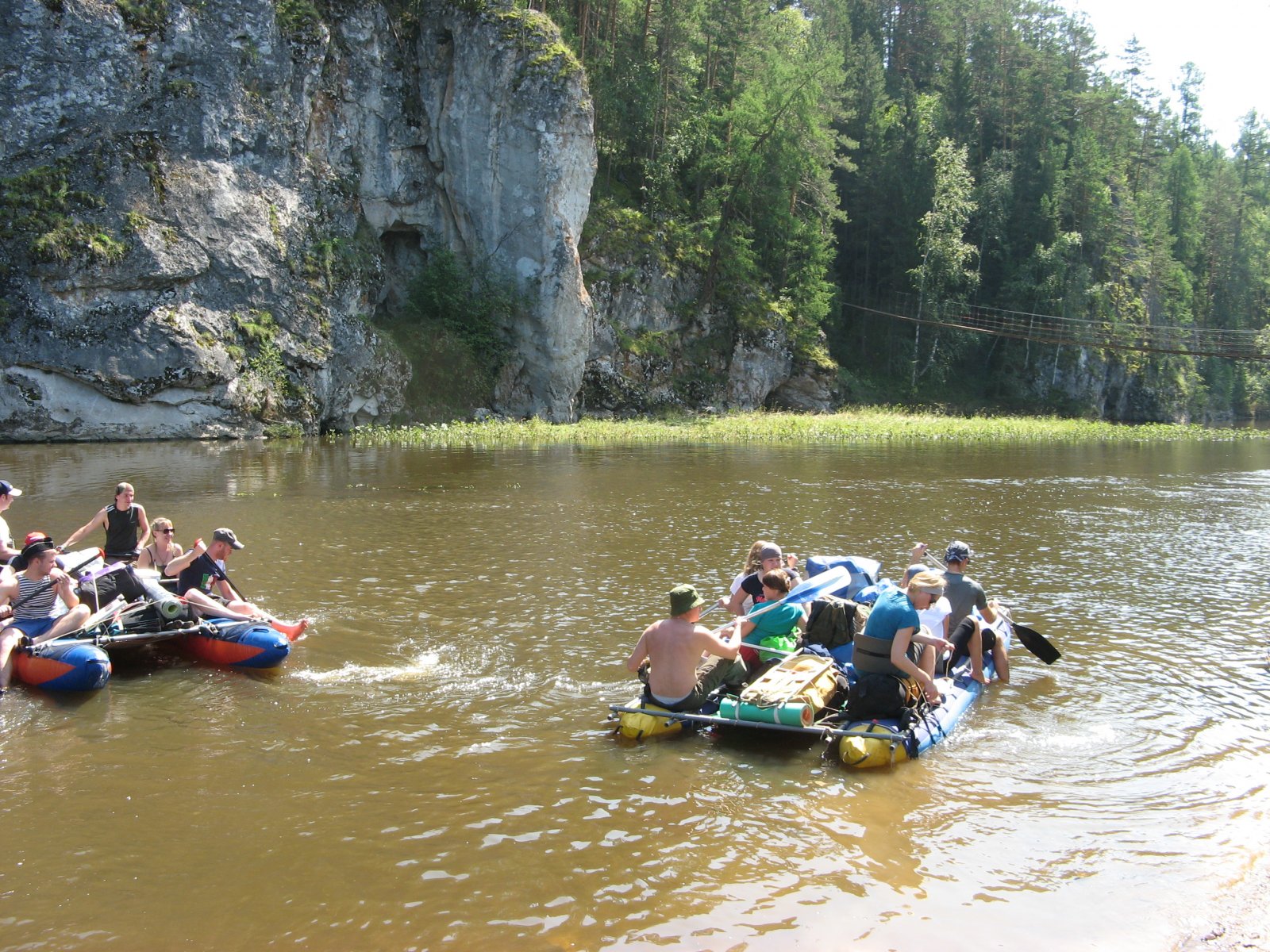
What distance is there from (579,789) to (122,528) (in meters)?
7.55

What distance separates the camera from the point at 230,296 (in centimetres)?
3150

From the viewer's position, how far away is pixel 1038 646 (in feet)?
33.0

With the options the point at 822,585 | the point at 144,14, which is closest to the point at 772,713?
the point at 822,585

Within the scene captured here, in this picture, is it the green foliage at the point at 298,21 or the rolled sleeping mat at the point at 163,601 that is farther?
the green foliage at the point at 298,21

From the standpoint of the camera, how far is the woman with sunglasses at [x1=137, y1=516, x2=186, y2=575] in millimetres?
11047

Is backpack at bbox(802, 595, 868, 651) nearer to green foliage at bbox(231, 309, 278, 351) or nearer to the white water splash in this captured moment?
the white water splash

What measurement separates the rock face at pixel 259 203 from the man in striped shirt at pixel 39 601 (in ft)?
72.7

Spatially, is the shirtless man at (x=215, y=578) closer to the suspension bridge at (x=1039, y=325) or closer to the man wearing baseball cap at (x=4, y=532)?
the man wearing baseball cap at (x=4, y=532)

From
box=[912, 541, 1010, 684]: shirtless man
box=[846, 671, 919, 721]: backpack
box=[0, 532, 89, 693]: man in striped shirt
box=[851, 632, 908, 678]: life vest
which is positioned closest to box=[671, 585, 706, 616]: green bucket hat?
box=[851, 632, 908, 678]: life vest

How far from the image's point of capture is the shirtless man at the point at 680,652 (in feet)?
26.6

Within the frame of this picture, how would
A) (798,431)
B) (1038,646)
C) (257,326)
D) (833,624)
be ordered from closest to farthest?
(833,624)
(1038,646)
(257,326)
(798,431)

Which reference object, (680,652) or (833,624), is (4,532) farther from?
(833,624)

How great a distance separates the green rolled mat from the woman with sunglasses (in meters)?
6.73

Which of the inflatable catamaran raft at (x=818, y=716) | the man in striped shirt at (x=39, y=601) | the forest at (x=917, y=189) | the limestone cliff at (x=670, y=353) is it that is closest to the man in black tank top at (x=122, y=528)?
the man in striped shirt at (x=39, y=601)
